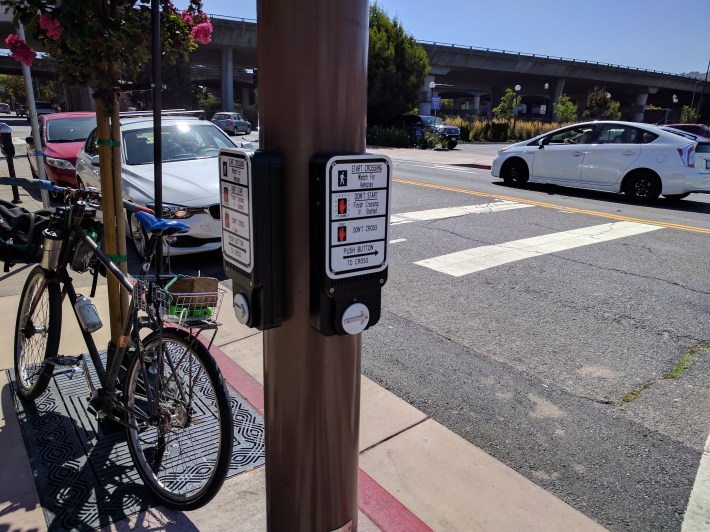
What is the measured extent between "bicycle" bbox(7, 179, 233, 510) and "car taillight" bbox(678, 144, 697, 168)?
11.0 meters

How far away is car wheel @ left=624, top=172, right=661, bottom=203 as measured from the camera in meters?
11.5

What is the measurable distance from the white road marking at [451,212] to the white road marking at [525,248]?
5.98 feet

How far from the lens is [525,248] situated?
7.46m

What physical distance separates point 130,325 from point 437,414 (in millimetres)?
1913

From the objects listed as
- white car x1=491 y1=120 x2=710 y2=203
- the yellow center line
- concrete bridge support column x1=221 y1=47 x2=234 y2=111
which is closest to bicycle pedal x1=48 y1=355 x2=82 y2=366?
the yellow center line

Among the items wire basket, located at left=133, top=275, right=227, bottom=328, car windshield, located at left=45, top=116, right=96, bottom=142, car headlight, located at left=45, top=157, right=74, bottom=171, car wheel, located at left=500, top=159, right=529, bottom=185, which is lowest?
car wheel, located at left=500, top=159, right=529, bottom=185

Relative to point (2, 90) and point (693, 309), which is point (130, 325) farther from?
point (2, 90)

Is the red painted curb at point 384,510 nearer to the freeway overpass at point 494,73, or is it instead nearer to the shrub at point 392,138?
the shrub at point 392,138

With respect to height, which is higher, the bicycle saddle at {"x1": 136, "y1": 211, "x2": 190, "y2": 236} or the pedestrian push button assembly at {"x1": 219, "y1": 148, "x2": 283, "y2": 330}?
the pedestrian push button assembly at {"x1": 219, "y1": 148, "x2": 283, "y2": 330}

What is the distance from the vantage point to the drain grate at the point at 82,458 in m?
2.55

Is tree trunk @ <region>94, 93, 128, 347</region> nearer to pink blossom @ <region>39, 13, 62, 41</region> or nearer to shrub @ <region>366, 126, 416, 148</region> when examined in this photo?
pink blossom @ <region>39, 13, 62, 41</region>

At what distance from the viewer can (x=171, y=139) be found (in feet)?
24.3

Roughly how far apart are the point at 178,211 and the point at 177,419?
385 centimetres

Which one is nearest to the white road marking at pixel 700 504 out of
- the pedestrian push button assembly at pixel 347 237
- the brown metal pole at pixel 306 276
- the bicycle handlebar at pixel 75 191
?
the brown metal pole at pixel 306 276
